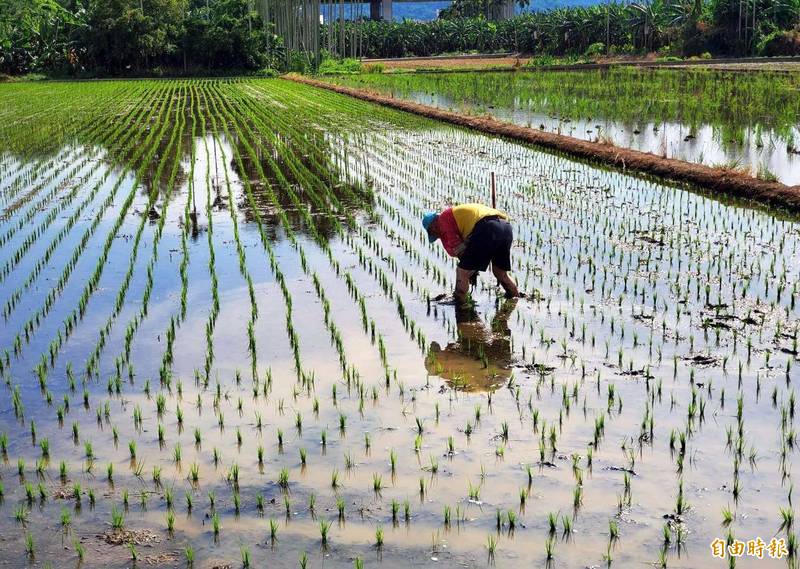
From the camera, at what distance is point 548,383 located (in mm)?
5535

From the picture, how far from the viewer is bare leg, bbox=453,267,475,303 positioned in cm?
704

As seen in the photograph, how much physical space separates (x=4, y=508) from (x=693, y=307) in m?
4.54

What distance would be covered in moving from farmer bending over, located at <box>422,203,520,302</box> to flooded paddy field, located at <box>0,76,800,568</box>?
1.05ft

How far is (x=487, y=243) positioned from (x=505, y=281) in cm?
44

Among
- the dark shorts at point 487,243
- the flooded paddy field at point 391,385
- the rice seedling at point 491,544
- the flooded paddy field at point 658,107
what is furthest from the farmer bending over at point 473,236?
the flooded paddy field at point 658,107

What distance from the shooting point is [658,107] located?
66.1ft

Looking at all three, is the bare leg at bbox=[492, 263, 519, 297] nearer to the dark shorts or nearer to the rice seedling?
the dark shorts

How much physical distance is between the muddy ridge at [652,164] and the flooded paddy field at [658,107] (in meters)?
0.31

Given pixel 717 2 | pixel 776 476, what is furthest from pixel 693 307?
pixel 717 2

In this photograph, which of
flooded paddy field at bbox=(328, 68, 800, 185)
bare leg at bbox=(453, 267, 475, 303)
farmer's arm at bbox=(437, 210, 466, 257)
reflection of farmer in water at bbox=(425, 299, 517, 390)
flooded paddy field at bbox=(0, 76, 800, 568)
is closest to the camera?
flooded paddy field at bbox=(0, 76, 800, 568)

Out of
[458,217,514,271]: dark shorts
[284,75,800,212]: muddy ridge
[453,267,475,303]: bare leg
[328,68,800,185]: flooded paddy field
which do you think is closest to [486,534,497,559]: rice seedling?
[458,217,514,271]: dark shorts

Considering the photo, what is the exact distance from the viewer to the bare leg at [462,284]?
7043 mm

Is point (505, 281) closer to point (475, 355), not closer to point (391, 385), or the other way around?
point (475, 355)

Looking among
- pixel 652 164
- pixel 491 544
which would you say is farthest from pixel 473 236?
pixel 652 164
